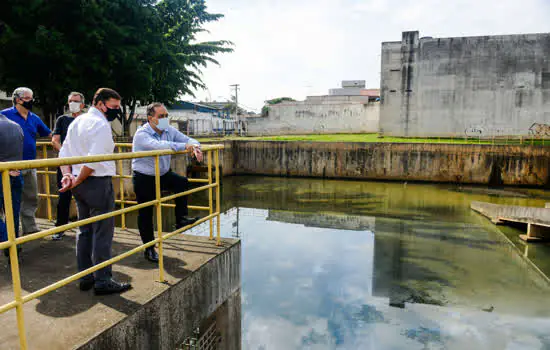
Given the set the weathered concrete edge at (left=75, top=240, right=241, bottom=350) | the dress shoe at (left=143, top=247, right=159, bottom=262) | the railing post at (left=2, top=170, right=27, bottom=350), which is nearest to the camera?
the railing post at (left=2, top=170, right=27, bottom=350)

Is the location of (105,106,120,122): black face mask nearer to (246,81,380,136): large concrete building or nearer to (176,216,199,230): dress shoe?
(176,216,199,230): dress shoe

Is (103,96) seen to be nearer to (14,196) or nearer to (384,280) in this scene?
(14,196)

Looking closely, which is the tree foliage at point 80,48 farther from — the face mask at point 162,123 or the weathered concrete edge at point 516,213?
the weathered concrete edge at point 516,213

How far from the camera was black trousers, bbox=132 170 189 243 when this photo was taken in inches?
147

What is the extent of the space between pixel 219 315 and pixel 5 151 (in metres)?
2.69

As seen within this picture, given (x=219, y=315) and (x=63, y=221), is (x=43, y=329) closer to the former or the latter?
(x=219, y=315)

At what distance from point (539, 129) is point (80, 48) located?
2681cm

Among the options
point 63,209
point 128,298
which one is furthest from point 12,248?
point 63,209

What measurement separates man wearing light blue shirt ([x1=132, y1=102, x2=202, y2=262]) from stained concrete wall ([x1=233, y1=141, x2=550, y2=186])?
58.6 feet

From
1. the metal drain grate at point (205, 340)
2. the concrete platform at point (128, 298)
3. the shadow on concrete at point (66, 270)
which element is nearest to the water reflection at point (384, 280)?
the metal drain grate at point (205, 340)

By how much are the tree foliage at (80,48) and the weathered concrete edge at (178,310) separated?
11523mm

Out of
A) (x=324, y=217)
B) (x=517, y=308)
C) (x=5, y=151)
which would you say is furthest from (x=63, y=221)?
(x=324, y=217)

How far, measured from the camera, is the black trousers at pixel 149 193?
3730mm

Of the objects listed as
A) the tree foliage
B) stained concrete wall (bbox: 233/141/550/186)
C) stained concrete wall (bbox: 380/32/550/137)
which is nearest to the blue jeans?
the tree foliage
